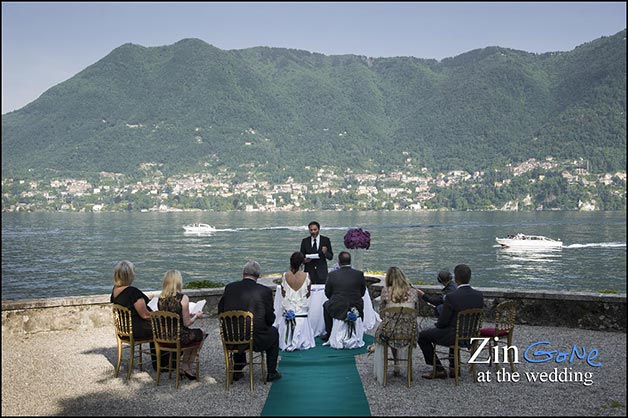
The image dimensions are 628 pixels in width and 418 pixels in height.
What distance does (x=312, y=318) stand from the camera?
964 cm

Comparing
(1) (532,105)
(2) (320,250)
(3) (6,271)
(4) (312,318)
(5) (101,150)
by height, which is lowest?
(3) (6,271)

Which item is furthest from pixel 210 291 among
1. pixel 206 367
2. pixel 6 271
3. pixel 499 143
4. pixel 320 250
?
pixel 499 143

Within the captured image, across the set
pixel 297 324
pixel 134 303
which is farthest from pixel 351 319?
pixel 134 303

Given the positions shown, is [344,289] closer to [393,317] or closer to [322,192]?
[393,317]

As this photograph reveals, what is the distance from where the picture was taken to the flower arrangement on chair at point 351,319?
28.6 feet

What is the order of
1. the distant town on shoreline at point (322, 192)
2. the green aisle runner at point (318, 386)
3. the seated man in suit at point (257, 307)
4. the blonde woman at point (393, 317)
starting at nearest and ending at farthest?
the green aisle runner at point (318, 386), the blonde woman at point (393, 317), the seated man in suit at point (257, 307), the distant town on shoreline at point (322, 192)

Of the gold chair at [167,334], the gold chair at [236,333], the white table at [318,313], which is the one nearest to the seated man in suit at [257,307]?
the gold chair at [236,333]

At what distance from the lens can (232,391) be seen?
6.79 metres

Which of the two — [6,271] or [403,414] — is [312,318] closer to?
[403,414]

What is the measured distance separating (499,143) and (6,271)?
151916mm

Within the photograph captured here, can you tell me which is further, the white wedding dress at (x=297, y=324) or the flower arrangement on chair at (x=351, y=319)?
the white wedding dress at (x=297, y=324)

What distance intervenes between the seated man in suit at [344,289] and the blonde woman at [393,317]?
3.54ft

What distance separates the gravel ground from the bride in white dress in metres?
0.91

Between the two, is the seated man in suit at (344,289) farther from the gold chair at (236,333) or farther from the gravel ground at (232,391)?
the gold chair at (236,333)
